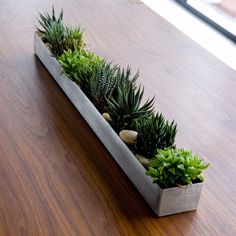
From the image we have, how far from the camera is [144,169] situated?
109 cm

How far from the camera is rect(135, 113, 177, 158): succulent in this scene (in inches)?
43.6

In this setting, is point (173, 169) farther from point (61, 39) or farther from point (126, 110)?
point (61, 39)

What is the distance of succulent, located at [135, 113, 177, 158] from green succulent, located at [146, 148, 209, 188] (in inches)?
2.5

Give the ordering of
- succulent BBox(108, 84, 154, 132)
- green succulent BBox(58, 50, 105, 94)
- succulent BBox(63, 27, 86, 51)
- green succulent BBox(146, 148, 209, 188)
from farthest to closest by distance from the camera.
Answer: succulent BBox(63, 27, 86, 51)
green succulent BBox(58, 50, 105, 94)
succulent BBox(108, 84, 154, 132)
green succulent BBox(146, 148, 209, 188)

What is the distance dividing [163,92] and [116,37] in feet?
1.42

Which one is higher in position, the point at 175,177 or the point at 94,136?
the point at 175,177

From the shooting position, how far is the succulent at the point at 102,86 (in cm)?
130

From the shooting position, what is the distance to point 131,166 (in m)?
1.14

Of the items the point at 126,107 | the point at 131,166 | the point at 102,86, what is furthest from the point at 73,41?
the point at 131,166

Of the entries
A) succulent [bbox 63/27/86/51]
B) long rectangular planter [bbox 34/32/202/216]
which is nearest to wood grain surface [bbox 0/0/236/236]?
long rectangular planter [bbox 34/32/202/216]

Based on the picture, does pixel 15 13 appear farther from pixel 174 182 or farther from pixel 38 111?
pixel 174 182

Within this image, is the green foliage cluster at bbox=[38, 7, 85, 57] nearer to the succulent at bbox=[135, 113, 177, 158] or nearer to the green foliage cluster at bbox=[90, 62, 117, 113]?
the green foliage cluster at bbox=[90, 62, 117, 113]

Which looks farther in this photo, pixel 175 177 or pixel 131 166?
pixel 131 166

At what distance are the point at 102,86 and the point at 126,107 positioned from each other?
117 mm
